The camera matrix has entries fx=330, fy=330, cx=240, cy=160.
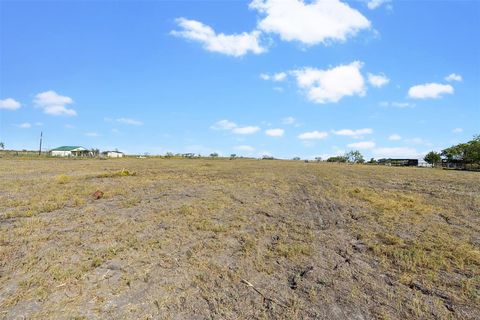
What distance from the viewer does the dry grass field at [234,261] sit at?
511 centimetres

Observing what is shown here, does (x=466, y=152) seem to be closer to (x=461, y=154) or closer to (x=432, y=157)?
(x=461, y=154)

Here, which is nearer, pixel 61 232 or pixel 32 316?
pixel 32 316

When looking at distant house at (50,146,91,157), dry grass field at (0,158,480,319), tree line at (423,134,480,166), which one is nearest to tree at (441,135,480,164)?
tree line at (423,134,480,166)

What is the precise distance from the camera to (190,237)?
8.43 metres

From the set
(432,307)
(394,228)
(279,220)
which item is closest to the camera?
(432,307)

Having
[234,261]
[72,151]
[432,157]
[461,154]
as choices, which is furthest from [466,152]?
[72,151]

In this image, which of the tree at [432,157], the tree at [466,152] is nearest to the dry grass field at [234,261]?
the tree at [466,152]

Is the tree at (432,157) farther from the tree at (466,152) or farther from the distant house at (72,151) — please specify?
the distant house at (72,151)

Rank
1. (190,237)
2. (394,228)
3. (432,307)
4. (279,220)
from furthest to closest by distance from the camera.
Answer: (279,220) < (394,228) < (190,237) < (432,307)

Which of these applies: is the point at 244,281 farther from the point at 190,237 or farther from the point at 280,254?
the point at 190,237

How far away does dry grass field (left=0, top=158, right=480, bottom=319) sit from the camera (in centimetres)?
511

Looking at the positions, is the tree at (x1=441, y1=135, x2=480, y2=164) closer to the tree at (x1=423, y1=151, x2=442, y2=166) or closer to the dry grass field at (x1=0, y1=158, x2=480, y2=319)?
the tree at (x1=423, y1=151, x2=442, y2=166)

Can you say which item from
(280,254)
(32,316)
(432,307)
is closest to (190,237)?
(280,254)

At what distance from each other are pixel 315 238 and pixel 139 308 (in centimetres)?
515
